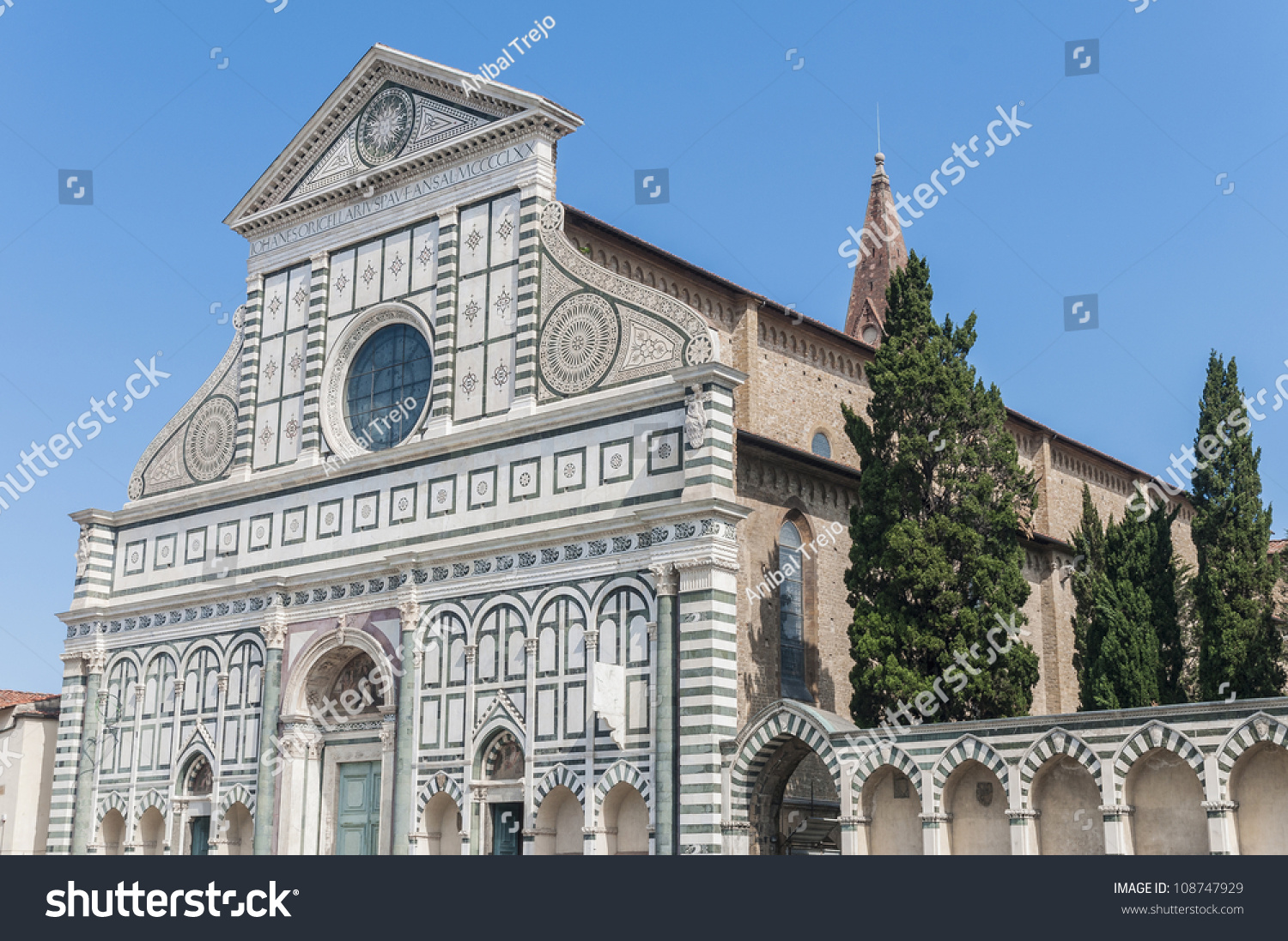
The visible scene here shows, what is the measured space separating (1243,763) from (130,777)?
60.1 ft

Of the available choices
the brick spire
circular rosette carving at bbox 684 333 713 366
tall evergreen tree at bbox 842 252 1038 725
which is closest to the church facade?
circular rosette carving at bbox 684 333 713 366

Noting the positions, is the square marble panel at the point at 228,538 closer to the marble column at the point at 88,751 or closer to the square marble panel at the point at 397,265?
the marble column at the point at 88,751

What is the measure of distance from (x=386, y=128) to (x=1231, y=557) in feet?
52.3

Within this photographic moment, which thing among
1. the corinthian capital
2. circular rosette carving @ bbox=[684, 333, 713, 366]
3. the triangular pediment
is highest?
the triangular pediment

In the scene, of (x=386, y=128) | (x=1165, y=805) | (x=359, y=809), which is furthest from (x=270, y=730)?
(x=1165, y=805)

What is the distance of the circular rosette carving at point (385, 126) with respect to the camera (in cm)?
2455

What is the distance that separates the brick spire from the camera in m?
41.3

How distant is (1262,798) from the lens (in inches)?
639

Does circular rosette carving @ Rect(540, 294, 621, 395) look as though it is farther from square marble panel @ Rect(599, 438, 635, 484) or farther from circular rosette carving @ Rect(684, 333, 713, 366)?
circular rosette carving @ Rect(684, 333, 713, 366)

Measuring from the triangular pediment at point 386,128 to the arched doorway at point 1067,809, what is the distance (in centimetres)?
1196

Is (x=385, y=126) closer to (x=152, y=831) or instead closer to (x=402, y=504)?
(x=402, y=504)

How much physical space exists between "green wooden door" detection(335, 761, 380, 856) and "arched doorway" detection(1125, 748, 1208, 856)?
37.2 ft

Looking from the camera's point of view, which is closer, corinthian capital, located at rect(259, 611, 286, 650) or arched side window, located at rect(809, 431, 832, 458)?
corinthian capital, located at rect(259, 611, 286, 650)

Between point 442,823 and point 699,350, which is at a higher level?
point 699,350
